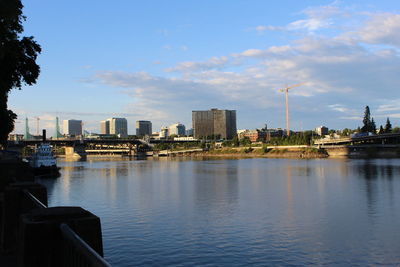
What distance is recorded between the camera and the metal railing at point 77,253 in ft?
18.1

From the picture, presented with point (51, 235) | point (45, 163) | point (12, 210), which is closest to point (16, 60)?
point (12, 210)

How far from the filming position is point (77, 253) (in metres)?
6.53

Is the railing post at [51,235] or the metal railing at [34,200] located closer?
the railing post at [51,235]

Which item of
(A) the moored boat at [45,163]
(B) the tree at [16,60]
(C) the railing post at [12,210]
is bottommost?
(A) the moored boat at [45,163]

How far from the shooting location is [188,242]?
28281 millimetres

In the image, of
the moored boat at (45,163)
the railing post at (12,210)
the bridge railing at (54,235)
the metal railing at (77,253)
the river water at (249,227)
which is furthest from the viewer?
the moored boat at (45,163)

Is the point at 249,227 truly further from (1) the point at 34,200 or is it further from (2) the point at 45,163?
(2) the point at 45,163

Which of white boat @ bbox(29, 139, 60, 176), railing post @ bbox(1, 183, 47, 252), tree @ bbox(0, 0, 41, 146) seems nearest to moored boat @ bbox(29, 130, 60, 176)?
white boat @ bbox(29, 139, 60, 176)

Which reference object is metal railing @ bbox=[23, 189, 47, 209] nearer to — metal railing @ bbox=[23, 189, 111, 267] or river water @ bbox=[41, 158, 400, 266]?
metal railing @ bbox=[23, 189, 111, 267]

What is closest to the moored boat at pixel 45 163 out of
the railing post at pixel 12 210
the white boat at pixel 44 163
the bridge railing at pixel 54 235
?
the white boat at pixel 44 163

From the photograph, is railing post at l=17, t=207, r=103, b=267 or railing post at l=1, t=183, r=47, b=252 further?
railing post at l=1, t=183, r=47, b=252

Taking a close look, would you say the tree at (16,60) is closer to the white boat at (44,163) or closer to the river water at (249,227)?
the river water at (249,227)

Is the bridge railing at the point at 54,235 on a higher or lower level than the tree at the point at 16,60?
lower

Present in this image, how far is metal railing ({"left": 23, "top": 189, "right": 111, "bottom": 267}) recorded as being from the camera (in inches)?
218
